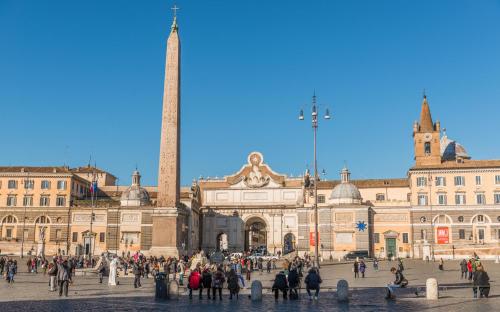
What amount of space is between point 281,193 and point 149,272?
37.3 meters

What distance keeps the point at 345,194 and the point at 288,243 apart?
13444 mm

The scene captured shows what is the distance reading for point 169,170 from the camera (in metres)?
36.2

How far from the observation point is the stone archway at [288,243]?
225 feet

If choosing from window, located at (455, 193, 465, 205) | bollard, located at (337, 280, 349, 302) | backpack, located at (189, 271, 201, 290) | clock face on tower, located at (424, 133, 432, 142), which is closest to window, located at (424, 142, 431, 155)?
clock face on tower, located at (424, 133, 432, 142)

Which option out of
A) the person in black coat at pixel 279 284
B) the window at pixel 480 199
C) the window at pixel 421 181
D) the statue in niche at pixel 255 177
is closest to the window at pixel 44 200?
the statue in niche at pixel 255 177

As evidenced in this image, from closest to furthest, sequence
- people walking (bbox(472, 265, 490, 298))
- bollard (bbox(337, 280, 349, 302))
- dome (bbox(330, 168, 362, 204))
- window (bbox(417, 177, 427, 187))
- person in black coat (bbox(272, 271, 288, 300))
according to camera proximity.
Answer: bollard (bbox(337, 280, 349, 302))
people walking (bbox(472, 265, 490, 298))
person in black coat (bbox(272, 271, 288, 300))
window (bbox(417, 177, 427, 187))
dome (bbox(330, 168, 362, 204))

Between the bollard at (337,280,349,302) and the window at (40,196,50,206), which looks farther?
the window at (40,196,50,206)

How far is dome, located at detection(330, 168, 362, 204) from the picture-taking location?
2437 inches

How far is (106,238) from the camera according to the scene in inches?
2498

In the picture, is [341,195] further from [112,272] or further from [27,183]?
[112,272]

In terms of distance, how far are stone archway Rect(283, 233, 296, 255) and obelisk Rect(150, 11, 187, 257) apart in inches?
1266

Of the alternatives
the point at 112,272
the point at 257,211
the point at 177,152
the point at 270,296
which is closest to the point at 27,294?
the point at 112,272

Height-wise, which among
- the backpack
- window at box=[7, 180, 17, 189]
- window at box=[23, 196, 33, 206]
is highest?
window at box=[7, 180, 17, 189]

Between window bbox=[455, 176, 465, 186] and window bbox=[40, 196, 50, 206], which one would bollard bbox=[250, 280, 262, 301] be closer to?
window bbox=[455, 176, 465, 186]
